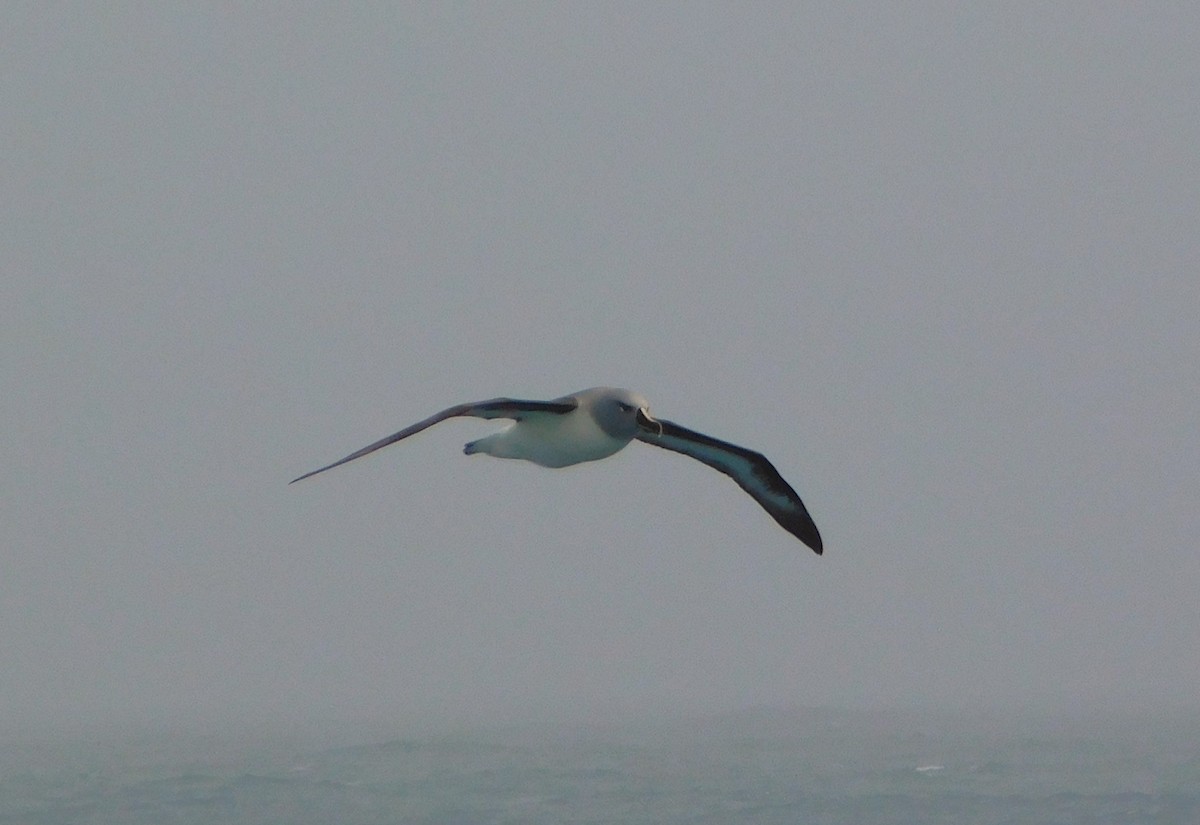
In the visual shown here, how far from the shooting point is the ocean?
64.4m

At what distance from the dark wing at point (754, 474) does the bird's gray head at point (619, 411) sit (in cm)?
264

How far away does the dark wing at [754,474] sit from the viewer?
2205cm

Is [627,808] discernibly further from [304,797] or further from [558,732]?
[558,732]

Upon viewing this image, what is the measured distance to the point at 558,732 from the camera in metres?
147

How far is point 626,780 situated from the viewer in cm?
8225

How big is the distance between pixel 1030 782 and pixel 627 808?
20235 millimetres

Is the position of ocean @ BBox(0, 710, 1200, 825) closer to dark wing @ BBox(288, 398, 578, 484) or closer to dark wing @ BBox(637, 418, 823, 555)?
dark wing @ BBox(637, 418, 823, 555)

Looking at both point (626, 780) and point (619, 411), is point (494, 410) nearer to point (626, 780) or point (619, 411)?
point (619, 411)

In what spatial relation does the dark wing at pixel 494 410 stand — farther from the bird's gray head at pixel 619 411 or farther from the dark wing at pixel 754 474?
the dark wing at pixel 754 474

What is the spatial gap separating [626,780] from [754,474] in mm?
62423

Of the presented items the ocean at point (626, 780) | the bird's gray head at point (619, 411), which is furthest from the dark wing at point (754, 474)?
the ocean at point (626, 780)

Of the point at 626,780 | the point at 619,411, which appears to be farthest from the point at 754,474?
the point at 626,780

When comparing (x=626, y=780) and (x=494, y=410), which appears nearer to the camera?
(x=494, y=410)

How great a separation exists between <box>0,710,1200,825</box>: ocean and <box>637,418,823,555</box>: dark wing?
135ft
